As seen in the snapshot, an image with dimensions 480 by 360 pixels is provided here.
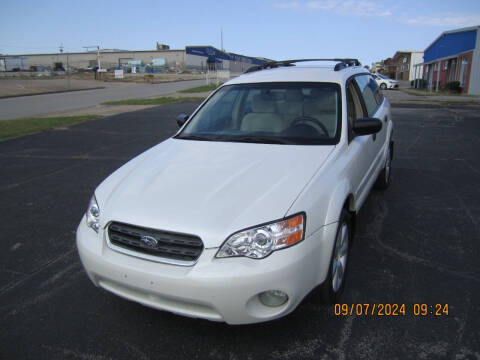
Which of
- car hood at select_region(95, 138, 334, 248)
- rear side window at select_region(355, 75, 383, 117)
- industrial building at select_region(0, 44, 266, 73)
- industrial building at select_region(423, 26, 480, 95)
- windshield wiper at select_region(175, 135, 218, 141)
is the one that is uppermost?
industrial building at select_region(0, 44, 266, 73)

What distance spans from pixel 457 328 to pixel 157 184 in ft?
7.45

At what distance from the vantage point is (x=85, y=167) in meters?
7.22

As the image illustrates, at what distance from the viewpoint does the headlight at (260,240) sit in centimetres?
226

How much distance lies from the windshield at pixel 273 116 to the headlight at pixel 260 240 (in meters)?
1.23

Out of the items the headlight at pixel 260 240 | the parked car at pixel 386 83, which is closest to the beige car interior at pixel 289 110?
the headlight at pixel 260 240

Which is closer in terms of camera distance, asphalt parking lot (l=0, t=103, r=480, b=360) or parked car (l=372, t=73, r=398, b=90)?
asphalt parking lot (l=0, t=103, r=480, b=360)

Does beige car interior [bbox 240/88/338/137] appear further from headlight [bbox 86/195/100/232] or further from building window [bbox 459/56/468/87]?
building window [bbox 459/56/468/87]

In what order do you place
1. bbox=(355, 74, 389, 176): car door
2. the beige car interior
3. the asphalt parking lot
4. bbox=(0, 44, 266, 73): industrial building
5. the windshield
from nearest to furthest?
the asphalt parking lot
the windshield
the beige car interior
bbox=(355, 74, 389, 176): car door
bbox=(0, 44, 266, 73): industrial building

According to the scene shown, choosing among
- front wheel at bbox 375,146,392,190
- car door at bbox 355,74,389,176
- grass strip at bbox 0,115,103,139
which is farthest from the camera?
grass strip at bbox 0,115,103,139

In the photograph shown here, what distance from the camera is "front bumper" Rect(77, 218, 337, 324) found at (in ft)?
7.22

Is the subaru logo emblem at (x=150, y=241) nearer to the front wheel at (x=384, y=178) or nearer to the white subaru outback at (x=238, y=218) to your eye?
the white subaru outback at (x=238, y=218)

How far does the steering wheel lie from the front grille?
177cm

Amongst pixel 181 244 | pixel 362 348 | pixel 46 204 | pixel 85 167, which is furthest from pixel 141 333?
pixel 85 167

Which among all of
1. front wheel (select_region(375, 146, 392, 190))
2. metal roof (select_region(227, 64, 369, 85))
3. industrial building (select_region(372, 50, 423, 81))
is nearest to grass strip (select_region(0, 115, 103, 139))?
metal roof (select_region(227, 64, 369, 85))
